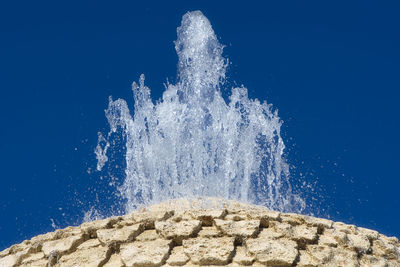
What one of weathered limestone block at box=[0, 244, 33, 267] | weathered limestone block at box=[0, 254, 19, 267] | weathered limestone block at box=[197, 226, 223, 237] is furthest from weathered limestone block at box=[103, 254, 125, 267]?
weathered limestone block at box=[0, 254, 19, 267]

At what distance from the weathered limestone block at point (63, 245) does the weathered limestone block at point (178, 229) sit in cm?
100

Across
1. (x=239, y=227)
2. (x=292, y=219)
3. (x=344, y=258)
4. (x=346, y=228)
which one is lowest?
(x=344, y=258)

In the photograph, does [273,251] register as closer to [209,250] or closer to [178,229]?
[209,250]

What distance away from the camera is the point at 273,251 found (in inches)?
163

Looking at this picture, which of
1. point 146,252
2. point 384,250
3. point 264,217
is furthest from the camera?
point 384,250

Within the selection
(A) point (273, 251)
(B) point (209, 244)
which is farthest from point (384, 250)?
(B) point (209, 244)

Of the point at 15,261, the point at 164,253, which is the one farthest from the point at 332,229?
the point at 15,261

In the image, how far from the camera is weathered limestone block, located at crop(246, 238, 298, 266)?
4043 millimetres

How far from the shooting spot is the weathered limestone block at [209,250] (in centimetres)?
405

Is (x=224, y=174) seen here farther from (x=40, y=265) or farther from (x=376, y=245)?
(x=40, y=265)

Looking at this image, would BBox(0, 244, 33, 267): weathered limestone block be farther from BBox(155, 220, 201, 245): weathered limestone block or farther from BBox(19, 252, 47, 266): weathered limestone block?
BBox(155, 220, 201, 245): weathered limestone block

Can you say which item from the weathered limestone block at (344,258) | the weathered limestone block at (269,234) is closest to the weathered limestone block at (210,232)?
the weathered limestone block at (269,234)

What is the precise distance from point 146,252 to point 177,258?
0.34 m

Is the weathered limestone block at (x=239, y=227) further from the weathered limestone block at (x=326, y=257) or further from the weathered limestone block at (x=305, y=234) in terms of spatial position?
the weathered limestone block at (x=326, y=257)
